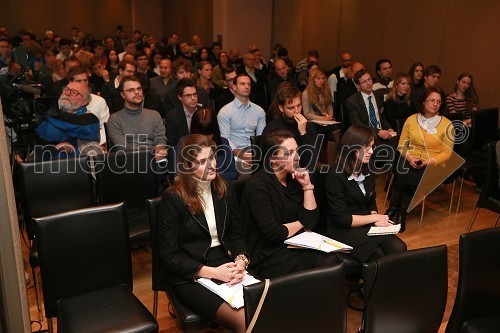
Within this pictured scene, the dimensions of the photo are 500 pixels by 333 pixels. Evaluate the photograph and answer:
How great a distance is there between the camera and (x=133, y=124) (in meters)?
4.08

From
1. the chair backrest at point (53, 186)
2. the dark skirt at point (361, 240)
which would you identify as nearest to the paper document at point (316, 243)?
the dark skirt at point (361, 240)

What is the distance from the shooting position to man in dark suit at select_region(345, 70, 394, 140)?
16.6ft

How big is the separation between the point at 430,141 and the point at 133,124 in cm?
272

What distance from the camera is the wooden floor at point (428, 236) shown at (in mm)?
2971

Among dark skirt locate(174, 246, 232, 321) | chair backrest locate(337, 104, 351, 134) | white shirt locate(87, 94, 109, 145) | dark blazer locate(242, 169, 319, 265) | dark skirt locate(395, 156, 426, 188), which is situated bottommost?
dark skirt locate(174, 246, 232, 321)

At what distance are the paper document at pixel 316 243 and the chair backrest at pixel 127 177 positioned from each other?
1254mm

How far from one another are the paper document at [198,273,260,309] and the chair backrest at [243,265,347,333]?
0.35 m

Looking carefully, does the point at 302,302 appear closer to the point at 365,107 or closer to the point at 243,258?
the point at 243,258

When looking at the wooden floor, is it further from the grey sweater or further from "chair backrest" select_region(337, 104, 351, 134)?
the grey sweater

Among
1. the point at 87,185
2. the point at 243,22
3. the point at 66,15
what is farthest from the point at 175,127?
the point at 66,15

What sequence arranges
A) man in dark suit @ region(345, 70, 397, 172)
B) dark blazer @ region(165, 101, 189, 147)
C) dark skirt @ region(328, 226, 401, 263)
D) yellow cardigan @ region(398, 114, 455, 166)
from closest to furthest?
dark skirt @ region(328, 226, 401, 263), dark blazer @ region(165, 101, 189, 147), yellow cardigan @ region(398, 114, 455, 166), man in dark suit @ region(345, 70, 397, 172)

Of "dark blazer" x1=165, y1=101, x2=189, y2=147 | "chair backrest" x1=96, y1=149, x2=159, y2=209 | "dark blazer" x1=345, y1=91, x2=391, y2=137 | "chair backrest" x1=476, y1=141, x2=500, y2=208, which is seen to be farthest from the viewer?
"dark blazer" x1=345, y1=91, x2=391, y2=137

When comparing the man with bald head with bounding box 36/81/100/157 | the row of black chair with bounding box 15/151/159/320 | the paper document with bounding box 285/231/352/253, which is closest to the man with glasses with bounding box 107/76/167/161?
the man with bald head with bounding box 36/81/100/157

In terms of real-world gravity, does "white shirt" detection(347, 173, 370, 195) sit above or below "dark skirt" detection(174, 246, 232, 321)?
above
